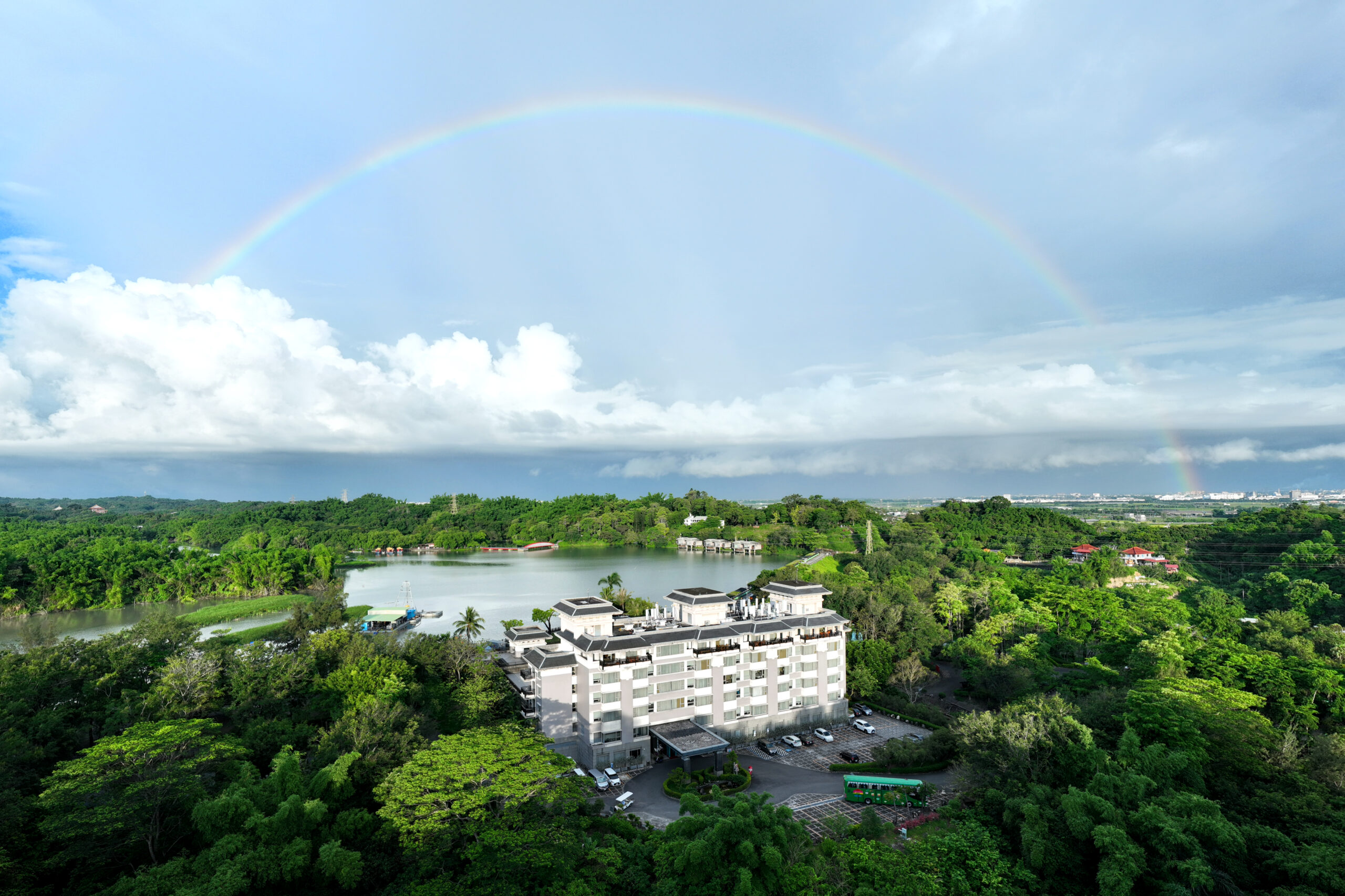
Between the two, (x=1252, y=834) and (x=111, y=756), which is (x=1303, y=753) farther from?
(x=111, y=756)

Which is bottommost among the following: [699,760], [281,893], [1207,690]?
[699,760]

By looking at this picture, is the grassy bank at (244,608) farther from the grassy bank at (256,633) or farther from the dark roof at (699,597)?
the dark roof at (699,597)

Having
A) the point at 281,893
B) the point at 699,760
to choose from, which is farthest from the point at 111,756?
the point at 699,760

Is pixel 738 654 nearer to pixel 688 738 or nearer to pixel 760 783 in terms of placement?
pixel 688 738

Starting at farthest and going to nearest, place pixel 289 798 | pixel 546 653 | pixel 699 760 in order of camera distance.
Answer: pixel 546 653 → pixel 699 760 → pixel 289 798

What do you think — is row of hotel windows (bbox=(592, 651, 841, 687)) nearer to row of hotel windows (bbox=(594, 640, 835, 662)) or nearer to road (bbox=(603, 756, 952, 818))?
row of hotel windows (bbox=(594, 640, 835, 662))

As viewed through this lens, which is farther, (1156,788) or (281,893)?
(1156,788)
